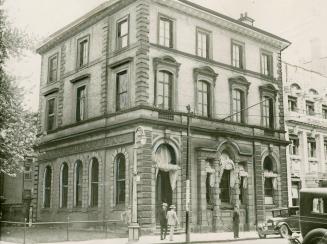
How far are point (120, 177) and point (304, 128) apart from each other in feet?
55.1

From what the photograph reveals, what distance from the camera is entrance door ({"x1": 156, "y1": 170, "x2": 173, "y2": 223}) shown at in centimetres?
2586

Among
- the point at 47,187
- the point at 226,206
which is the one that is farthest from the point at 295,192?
the point at 47,187

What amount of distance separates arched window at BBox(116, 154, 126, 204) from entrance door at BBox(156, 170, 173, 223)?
190 centimetres

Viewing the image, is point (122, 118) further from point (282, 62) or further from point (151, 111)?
point (282, 62)

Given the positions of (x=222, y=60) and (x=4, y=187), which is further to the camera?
(x=4, y=187)

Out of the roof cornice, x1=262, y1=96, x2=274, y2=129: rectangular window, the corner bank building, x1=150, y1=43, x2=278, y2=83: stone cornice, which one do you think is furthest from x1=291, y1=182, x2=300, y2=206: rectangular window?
the roof cornice

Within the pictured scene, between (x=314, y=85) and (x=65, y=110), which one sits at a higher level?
(x=314, y=85)

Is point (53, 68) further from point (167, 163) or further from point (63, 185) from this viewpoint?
point (167, 163)

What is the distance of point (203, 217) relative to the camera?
26.9 metres

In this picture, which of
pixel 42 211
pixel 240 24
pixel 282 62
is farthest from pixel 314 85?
pixel 42 211

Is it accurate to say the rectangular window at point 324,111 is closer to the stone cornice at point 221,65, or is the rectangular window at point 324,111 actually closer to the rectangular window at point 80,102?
the stone cornice at point 221,65

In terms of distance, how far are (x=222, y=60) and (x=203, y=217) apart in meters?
9.91

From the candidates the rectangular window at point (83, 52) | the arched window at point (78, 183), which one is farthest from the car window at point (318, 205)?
the rectangular window at point (83, 52)

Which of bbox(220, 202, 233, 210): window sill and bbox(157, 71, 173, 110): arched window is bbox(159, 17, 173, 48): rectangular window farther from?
bbox(220, 202, 233, 210): window sill
